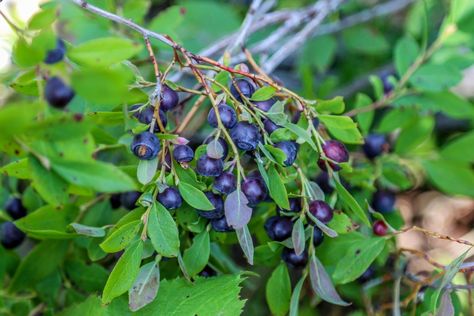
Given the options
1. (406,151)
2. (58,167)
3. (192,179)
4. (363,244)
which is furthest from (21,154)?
(406,151)

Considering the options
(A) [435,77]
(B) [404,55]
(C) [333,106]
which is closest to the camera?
(C) [333,106]

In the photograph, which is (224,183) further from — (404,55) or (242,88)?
(404,55)

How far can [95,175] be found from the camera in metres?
0.79

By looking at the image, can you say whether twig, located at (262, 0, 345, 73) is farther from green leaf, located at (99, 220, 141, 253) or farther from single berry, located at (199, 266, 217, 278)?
green leaf, located at (99, 220, 141, 253)

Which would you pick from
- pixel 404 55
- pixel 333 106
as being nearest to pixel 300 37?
pixel 404 55

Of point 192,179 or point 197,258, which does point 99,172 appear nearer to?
point 192,179

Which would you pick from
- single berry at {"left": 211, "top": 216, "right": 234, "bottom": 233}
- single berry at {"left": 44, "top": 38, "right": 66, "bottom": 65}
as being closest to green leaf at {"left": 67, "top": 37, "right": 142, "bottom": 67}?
single berry at {"left": 44, "top": 38, "right": 66, "bottom": 65}

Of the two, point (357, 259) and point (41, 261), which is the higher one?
point (41, 261)

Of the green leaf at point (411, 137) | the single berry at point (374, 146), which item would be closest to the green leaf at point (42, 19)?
the single berry at point (374, 146)

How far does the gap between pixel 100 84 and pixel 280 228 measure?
529 mm

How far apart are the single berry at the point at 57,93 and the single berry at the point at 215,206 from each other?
330 millimetres

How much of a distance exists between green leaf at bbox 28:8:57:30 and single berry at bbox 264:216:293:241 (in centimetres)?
56

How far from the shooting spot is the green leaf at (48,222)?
3.88ft

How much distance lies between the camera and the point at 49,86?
0.80m
